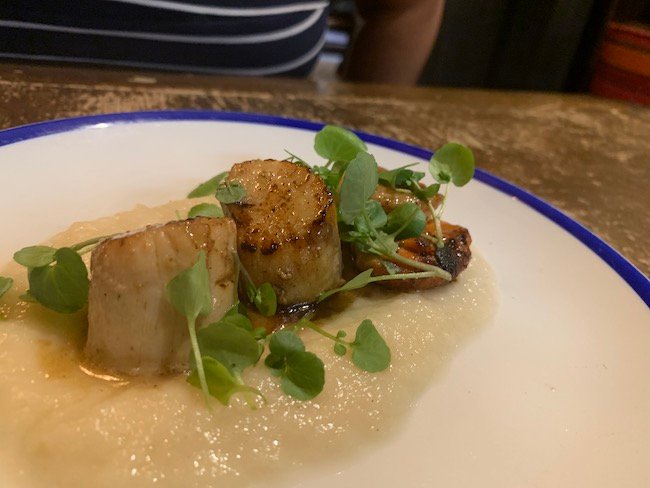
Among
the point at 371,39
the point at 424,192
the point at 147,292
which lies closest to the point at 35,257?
the point at 147,292

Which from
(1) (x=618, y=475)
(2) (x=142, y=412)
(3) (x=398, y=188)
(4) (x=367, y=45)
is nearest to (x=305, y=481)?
(2) (x=142, y=412)

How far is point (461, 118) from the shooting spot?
10.1 feet

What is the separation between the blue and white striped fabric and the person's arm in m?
0.83

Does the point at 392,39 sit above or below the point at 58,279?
below

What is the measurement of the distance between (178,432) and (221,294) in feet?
0.90

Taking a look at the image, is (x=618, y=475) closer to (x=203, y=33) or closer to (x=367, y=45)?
(x=203, y=33)

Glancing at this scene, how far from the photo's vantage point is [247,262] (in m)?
1.26

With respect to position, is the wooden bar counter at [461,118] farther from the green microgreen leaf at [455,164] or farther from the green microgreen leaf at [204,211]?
the green microgreen leaf at [204,211]

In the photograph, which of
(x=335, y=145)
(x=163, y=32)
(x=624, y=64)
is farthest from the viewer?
(x=624, y=64)

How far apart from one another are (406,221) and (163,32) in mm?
1927

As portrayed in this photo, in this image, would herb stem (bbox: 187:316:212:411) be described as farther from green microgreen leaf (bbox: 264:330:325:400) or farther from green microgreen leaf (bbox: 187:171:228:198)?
green microgreen leaf (bbox: 187:171:228:198)

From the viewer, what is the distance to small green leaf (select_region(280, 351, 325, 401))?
3.68 feet

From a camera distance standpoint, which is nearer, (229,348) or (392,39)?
(229,348)

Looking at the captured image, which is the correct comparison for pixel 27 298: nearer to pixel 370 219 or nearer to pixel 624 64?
pixel 370 219
